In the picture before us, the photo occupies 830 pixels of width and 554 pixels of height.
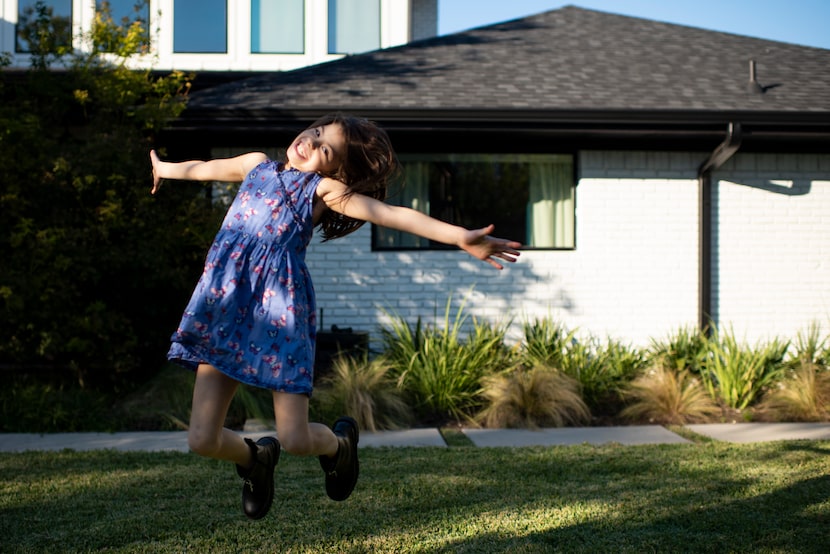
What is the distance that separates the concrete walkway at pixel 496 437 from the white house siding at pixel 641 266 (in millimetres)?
2220

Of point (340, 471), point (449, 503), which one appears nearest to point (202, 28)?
point (449, 503)

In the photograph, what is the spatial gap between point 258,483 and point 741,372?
222 inches

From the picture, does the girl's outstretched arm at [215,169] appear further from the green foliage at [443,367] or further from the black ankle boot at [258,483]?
the green foliage at [443,367]

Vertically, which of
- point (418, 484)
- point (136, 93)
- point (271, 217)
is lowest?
point (418, 484)

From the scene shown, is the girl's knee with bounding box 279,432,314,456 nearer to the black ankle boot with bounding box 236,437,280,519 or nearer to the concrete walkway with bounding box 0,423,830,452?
the black ankle boot with bounding box 236,437,280,519

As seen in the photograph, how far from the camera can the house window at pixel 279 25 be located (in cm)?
1234

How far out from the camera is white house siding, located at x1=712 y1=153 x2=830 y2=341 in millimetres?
9266

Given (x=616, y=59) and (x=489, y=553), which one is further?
(x=616, y=59)

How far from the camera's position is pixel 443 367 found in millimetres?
7445

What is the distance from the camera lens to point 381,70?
9.70 meters

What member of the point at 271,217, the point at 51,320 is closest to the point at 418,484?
the point at 271,217

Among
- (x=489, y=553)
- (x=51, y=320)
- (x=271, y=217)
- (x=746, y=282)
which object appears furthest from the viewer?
(x=746, y=282)

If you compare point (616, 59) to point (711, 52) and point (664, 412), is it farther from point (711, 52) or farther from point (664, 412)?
point (664, 412)

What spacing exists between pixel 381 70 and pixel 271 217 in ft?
22.1
